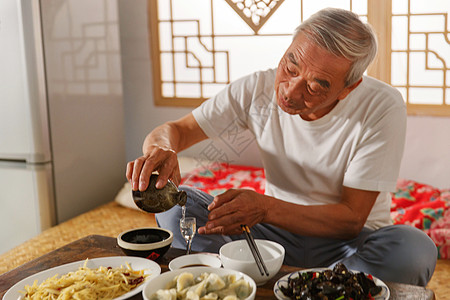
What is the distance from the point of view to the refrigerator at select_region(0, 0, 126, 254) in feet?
9.70

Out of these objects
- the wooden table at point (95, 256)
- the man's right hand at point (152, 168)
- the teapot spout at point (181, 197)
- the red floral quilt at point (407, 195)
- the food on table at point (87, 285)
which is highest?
the man's right hand at point (152, 168)

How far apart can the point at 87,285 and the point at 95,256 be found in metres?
0.31

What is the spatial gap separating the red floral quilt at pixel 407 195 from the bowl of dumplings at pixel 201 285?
1.58 m

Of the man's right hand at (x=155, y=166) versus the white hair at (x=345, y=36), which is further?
the white hair at (x=345, y=36)

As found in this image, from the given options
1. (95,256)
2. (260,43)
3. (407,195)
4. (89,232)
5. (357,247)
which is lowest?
(89,232)

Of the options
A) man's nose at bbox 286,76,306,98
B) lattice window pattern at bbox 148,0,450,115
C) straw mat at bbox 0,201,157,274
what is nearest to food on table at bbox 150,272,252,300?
man's nose at bbox 286,76,306,98

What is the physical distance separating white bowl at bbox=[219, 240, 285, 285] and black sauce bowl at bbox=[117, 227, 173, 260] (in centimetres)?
18

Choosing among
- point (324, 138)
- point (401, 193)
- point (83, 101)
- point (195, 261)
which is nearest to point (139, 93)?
point (83, 101)

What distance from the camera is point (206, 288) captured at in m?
1.23

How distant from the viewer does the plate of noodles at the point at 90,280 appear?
50.4 inches

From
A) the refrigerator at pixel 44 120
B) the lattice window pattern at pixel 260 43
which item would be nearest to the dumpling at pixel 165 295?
the refrigerator at pixel 44 120

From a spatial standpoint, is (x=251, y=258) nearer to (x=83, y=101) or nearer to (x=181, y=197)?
(x=181, y=197)

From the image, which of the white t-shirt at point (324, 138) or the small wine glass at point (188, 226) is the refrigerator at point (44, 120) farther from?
the small wine glass at point (188, 226)

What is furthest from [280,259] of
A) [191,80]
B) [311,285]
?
[191,80]
